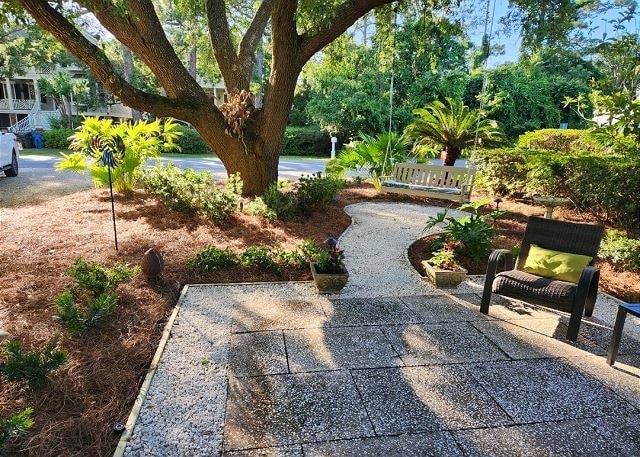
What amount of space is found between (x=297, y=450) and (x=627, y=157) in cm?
729

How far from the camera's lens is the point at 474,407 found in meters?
2.50

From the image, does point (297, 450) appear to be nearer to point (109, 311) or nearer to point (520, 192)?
point (109, 311)

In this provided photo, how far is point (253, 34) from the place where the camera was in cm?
805

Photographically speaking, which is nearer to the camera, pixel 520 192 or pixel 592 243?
pixel 592 243

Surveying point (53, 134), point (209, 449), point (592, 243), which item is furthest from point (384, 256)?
point (53, 134)

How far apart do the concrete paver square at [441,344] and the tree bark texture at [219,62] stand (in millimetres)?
4655

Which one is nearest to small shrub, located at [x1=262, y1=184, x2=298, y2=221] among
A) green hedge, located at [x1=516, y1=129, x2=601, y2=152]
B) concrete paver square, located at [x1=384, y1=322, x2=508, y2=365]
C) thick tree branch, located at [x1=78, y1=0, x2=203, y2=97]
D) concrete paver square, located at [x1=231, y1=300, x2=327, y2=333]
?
thick tree branch, located at [x1=78, y1=0, x2=203, y2=97]

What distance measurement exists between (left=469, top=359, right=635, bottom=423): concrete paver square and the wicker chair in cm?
52

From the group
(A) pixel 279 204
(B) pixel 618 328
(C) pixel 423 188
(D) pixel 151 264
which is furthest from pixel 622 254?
(D) pixel 151 264

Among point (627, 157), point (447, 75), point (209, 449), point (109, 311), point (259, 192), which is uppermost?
point (447, 75)

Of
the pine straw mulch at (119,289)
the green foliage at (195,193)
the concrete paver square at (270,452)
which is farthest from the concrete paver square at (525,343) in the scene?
the green foliage at (195,193)

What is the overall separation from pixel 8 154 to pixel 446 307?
1092 centimetres

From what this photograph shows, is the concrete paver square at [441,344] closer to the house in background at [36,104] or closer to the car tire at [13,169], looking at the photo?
the car tire at [13,169]

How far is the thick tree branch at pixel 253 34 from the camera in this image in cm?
804
